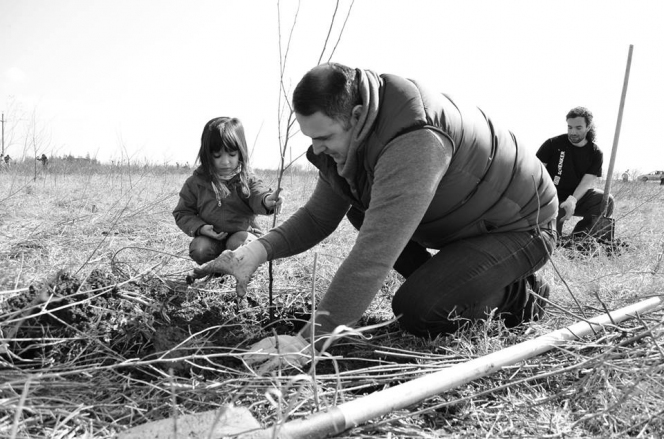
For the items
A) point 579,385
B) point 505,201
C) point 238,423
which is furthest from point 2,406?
point 505,201

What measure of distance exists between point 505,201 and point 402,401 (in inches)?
41.0

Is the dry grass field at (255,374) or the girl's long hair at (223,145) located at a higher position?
the girl's long hair at (223,145)

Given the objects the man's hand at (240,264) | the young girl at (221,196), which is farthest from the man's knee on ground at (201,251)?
the man's hand at (240,264)

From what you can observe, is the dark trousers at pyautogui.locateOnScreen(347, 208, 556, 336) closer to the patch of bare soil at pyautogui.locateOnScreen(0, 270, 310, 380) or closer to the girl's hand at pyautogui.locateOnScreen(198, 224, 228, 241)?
A: the patch of bare soil at pyautogui.locateOnScreen(0, 270, 310, 380)

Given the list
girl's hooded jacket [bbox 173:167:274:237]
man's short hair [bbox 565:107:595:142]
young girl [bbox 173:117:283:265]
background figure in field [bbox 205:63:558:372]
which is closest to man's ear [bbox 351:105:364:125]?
background figure in field [bbox 205:63:558:372]

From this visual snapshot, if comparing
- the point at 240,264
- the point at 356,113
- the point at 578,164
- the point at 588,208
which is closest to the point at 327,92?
the point at 356,113

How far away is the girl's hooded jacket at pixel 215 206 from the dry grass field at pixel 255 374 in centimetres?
45

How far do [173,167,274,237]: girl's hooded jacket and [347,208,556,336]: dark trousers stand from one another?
1406 mm

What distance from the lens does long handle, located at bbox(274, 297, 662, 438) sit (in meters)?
1.08

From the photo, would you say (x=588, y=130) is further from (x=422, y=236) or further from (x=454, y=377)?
(x=454, y=377)

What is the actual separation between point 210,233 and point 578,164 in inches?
138

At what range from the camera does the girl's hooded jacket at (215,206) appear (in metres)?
3.09

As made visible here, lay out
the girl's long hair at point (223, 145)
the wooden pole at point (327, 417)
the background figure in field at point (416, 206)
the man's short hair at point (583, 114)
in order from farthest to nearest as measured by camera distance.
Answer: the man's short hair at point (583, 114) → the girl's long hair at point (223, 145) → the background figure in field at point (416, 206) → the wooden pole at point (327, 417)

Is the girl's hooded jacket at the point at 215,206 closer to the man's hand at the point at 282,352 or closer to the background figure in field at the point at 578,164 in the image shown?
the man's hand at the point at 282,352
